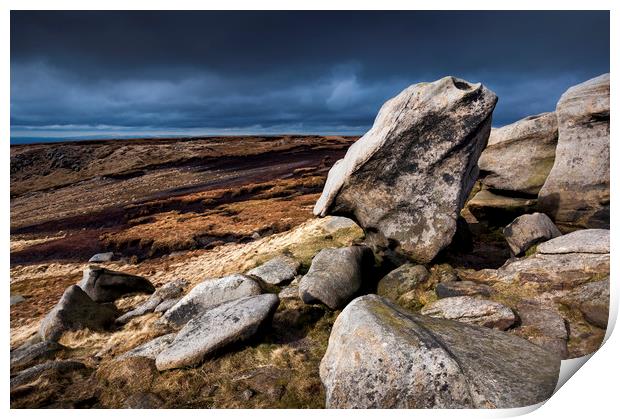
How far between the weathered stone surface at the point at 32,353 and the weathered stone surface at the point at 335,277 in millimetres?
5357

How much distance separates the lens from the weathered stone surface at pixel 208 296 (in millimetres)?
9625

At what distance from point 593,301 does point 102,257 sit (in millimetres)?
12452

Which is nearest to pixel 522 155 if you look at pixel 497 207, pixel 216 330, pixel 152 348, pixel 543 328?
pixel 497 207

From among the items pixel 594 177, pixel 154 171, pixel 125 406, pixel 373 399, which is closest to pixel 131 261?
pixel 154 171

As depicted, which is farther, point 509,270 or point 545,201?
point 545,201

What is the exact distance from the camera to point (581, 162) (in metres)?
10.5

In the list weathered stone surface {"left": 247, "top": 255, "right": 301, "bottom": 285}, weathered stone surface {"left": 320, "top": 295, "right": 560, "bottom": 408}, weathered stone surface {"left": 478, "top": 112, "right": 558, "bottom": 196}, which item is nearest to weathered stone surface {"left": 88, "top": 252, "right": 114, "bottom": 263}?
weathered stone surface {"left": 247, "top": 255, "right": 301, "bottom": 285}

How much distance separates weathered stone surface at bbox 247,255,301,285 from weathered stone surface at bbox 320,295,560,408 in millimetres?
4306

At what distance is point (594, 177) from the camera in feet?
33.3

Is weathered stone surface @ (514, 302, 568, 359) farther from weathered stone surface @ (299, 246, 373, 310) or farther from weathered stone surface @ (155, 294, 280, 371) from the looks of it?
weathered stone surface @ (155, 294, 280, 371)

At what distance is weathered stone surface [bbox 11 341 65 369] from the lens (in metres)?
8.05

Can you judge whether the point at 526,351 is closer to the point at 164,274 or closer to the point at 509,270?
the point at 509,270

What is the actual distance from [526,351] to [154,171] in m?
11.3
